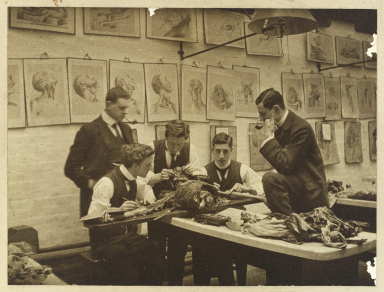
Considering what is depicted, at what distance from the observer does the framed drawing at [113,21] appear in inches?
121

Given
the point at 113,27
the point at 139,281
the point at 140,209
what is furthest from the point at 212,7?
the point at 139,281

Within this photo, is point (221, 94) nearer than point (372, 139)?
Yes

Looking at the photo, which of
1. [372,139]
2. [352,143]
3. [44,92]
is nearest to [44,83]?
[44,92]

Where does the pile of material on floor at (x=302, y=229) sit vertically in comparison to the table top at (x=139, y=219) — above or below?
below

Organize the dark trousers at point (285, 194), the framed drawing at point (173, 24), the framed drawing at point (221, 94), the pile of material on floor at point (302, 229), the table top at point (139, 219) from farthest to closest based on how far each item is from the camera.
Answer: the framed drawing at point (221, 94) → the dark trousers at point (285, 194) → the framed drawing at point (173, 24) → the table top at point (139, 219) → the pile of material on floor at point (302, 229)

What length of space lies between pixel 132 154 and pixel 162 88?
67 centimetres

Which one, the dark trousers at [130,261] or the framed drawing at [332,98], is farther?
the framed drawing at [332,98]

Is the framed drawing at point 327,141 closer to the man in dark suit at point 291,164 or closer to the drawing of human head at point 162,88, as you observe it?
the man in dark suit at point 291,164

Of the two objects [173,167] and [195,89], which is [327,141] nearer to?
[195,89]

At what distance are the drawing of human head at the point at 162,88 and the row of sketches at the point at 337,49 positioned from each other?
1.47 m

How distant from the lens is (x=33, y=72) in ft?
9.69

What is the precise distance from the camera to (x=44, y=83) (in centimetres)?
296

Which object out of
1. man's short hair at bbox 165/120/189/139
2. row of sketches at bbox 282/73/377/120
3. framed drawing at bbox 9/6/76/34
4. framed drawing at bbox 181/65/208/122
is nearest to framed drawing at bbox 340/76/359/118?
row of sketches at bbox 282/73/377/120

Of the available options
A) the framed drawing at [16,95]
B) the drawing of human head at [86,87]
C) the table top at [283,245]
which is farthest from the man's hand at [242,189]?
the framed drawing at [16,95]
